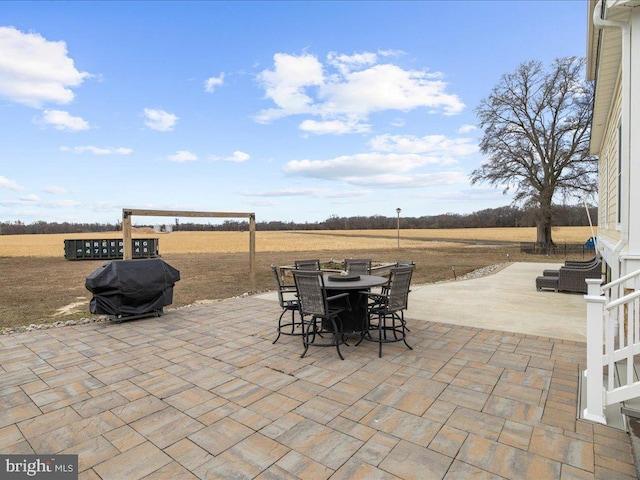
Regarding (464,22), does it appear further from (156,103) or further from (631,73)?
(156,103)

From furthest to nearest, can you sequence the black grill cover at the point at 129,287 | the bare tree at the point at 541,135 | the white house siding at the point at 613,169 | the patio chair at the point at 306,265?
the bare tree at the point at 541,135
the patio chair at the point at 306,265
the white house siding at the point at 613,169
the black grill cover at the point at 129,287

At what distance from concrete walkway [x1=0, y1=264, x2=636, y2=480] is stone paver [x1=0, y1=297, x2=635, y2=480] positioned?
0.01 m

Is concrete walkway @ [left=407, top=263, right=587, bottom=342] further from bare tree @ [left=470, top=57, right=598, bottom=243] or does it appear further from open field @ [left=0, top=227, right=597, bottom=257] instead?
open field @ [left=0, top=227, right=597, bottom=257]

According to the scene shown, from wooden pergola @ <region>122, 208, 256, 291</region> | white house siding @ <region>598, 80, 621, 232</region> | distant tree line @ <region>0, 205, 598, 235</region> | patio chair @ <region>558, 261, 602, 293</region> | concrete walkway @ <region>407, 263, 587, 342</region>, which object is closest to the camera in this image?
concrete walkway @ <region>407, 263, 587, 342</region>

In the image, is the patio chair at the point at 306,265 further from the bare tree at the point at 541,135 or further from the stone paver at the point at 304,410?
the bare tree at the point at 541,135

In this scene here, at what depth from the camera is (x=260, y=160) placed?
1909 cm

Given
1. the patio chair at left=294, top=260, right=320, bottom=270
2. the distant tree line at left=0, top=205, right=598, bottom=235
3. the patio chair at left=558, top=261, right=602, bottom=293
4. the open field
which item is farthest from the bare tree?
the distant tree line at left=0, top=205, right=598, bottom=235

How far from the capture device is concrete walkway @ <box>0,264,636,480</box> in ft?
→ 6.27

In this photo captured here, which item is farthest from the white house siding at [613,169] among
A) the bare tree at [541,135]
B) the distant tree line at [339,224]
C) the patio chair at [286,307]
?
the distant tree line at [339,224]

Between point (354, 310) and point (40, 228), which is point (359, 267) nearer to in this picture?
point (354, 310)

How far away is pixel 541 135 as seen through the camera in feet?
67.8

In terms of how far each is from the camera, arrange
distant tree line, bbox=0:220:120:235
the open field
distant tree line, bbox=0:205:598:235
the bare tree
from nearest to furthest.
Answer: the bare tree, the open field, distant tree line, bbox=0:205:598:235, distant tree line, bbox=0:220:120:235

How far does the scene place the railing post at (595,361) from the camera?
2.31m

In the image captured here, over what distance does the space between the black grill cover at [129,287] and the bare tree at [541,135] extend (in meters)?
21.3
